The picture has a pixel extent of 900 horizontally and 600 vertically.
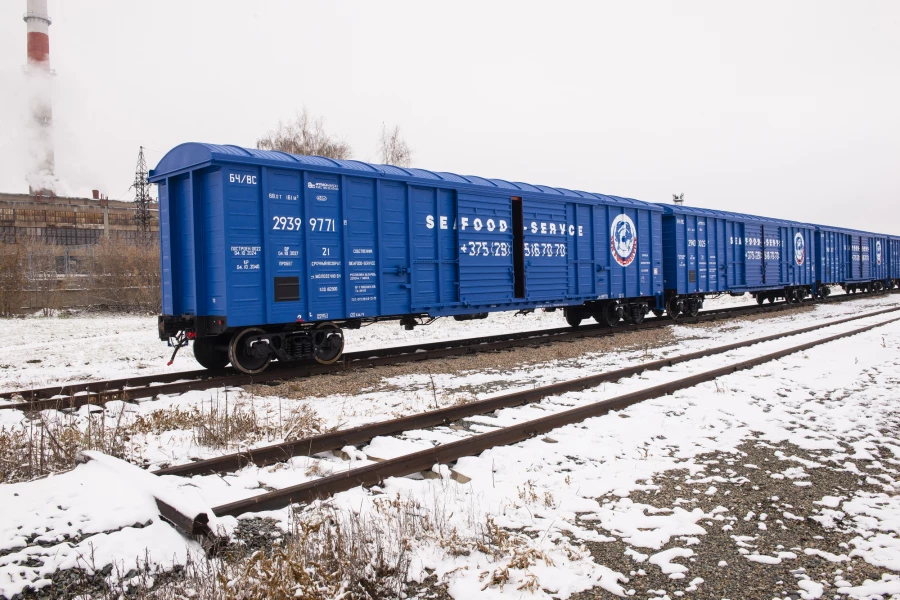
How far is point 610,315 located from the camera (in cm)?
1812

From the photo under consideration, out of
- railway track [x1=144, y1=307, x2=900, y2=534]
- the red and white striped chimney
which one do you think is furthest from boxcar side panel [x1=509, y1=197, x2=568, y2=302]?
the red and white striped chimney

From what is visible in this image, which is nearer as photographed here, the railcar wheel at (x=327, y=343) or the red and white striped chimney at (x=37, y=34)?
the railcar wheel at (x=327, y=343)

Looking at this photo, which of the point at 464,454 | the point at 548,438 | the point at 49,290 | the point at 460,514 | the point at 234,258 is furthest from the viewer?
the point at 49,290

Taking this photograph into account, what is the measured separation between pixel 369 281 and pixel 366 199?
5.21ft

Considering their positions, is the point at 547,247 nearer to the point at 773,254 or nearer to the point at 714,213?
the point at 714,213

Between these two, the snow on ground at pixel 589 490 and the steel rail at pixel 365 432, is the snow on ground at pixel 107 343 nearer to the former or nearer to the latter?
the snow on ground at pixel 589 490

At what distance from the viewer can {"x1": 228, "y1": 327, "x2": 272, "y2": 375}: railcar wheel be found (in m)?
10.2

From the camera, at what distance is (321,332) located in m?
11.2

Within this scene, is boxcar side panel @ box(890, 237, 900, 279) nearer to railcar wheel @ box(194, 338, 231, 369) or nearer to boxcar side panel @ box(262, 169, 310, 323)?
boxcar side panel @ box(262, 169, 310, 323)

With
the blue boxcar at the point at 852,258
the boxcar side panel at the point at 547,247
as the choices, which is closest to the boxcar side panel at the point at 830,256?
the blue boxcar at the point at 852,258

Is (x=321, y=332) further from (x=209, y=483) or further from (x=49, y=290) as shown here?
(x=49, y=290)

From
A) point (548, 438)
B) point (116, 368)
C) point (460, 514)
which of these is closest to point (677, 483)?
point (548, 438)

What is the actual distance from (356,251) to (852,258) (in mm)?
32994

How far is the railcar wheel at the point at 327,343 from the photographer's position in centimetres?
1121
